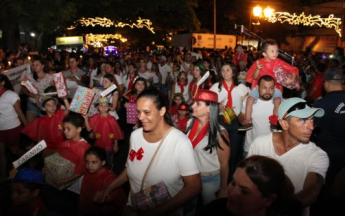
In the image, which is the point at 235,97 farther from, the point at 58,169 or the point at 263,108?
the point at 58,169

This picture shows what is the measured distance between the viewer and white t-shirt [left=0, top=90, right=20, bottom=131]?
577 centimetres

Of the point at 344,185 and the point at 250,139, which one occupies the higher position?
the point at 250,139

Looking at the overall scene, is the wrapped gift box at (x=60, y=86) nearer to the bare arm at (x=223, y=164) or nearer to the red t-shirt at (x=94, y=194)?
the red t-shirt at (x=94, y=194)

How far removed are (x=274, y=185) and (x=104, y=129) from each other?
Result: 428cm

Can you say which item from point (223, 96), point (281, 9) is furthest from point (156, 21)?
point (223, 96)

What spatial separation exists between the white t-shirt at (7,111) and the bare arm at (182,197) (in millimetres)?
4010

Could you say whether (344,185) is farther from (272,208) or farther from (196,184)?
(272,208)

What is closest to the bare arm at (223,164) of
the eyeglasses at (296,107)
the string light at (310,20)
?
the eyeglasses at (296,107)

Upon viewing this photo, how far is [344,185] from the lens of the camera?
4555 mm

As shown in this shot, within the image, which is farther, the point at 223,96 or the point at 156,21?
the point at 156,21

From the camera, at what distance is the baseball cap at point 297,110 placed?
303cm

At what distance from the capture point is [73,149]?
474 centimetres

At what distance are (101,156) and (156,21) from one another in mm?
30019

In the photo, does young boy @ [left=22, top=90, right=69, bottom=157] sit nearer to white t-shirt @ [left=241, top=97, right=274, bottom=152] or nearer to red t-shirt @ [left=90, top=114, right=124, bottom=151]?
red t-shirt @ [left=90, top=114, right=124, bottom=151]
